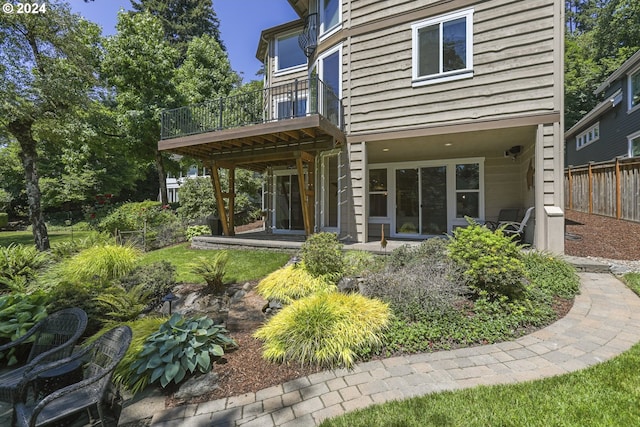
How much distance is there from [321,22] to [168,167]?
33.7ft

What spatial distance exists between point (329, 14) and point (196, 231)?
26.4 feet

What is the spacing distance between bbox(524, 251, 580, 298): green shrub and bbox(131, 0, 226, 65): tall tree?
32093 millimetres

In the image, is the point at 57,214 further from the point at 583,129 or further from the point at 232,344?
the point at 583,129

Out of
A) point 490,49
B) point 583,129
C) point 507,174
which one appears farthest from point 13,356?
point 583,129

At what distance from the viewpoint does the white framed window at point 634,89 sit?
38.7 ft

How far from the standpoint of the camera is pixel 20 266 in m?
5.88

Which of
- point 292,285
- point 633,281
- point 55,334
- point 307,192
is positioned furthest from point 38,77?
point 633,281

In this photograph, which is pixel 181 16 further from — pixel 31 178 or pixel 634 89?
pixel 634 89

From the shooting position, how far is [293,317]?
10.7ft

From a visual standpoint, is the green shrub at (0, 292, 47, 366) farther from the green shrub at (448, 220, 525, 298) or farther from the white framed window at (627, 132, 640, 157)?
the white framed window at (627, 132, 640, 157)

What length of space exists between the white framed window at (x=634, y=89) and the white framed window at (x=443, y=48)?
34.9 feet

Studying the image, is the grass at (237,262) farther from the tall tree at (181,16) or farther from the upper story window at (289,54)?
the tall tree at (181,16)

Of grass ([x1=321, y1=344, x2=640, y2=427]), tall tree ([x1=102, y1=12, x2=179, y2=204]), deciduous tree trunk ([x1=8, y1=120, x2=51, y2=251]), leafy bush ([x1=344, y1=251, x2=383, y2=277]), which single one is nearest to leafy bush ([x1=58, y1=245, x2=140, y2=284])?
deciduous tree trunk ([x1=8, y1=120, x2=51, y2=251])

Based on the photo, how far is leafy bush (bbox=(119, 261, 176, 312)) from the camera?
511 centimetres
